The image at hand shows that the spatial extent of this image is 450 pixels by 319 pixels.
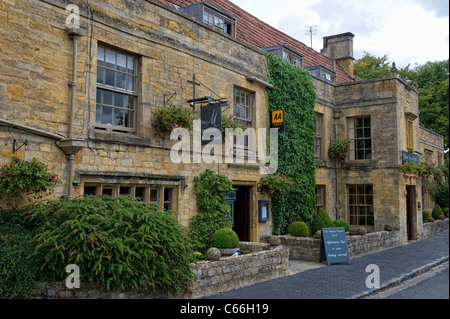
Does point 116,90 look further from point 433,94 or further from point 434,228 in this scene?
point 433,94

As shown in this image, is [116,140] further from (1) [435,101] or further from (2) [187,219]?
(1) [435,101]

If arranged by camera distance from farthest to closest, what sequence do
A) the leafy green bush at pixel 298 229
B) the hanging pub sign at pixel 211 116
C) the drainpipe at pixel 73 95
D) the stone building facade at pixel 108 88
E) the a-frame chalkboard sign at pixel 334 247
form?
the leafy green bush at pixel 298 229 < the a-frame chalkboard sign at pixel 334 247 < the hanging pub sign at pixel 211 116 < the drainpipe at pixel 73 95 < the stone building facade at pixel 108 88

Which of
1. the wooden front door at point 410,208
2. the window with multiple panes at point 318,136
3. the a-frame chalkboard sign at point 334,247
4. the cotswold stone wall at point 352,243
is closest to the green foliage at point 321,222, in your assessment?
the cotswold stone wall at point 352,243

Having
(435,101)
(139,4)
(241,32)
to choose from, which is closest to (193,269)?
(139,4)

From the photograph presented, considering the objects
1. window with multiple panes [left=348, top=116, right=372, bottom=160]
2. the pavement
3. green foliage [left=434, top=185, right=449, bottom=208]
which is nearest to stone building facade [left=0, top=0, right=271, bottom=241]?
the pavement

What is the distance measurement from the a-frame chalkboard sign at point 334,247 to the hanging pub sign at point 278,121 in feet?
12.7

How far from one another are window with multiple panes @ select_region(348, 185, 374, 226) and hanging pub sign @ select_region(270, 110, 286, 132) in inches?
274

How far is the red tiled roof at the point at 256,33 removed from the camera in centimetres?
1667

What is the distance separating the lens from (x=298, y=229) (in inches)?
576

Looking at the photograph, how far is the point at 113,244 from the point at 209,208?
5030 millimetres

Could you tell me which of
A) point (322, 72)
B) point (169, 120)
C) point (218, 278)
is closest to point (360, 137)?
point (322, 72)

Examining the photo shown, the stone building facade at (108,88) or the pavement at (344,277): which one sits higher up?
the stone building facade at (108,88)

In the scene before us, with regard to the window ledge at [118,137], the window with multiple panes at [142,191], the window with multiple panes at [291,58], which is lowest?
the window with multiple panes at [142,191]

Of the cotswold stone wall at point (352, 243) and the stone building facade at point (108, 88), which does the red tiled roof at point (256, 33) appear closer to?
the stone building facade at point (108, 88)
